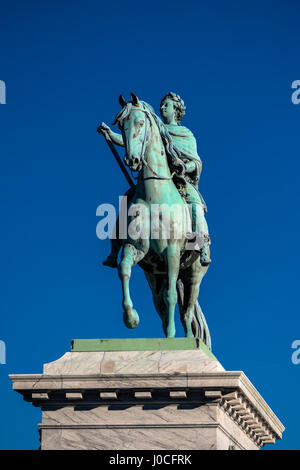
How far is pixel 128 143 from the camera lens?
742 inches

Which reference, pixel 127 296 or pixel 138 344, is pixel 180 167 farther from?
pixel 138 344

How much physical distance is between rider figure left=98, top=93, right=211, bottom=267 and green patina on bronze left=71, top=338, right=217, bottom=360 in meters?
1.71

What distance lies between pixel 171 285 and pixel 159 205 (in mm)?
1315

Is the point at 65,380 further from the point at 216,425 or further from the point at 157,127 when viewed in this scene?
the point at 157,127

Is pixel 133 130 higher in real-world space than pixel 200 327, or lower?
higher

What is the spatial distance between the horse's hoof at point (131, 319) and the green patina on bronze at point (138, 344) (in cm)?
25

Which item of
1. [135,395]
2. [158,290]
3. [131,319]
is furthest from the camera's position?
[158,290]

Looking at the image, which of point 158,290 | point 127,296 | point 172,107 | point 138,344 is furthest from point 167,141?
point 138,344

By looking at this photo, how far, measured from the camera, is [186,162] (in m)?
20.9

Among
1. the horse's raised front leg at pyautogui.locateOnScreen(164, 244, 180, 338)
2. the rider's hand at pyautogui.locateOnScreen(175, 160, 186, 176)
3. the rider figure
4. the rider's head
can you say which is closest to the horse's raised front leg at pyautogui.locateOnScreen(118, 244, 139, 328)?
the horse's raised front leg at pyautogui.locateOnScreen(164, 244, 180, 338)

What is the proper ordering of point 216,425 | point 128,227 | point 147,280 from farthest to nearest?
point 147,280
point 128,227
point 216,425

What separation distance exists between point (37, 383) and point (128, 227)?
9.67ft

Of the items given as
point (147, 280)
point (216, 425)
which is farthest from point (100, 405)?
point (147, 280)

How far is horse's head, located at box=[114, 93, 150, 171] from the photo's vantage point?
1886cm
